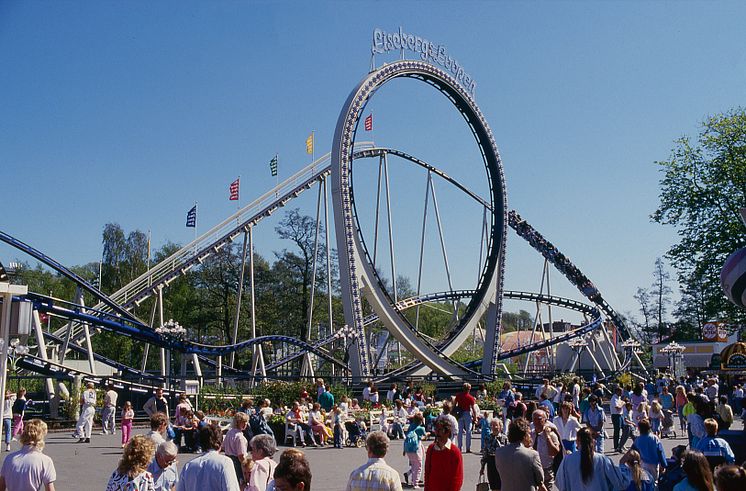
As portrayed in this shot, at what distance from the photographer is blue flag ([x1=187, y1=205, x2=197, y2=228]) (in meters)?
38.3

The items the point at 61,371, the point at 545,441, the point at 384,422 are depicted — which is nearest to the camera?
the point at 545,441

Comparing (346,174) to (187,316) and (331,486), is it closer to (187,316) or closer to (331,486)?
(331,486)

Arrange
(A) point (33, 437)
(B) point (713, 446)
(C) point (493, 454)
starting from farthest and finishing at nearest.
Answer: (C) point (493, 454) → (B) point (713, 446) → (A) point (33, 437)

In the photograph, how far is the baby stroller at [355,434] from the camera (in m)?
17.0

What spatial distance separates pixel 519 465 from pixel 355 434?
11254 mm

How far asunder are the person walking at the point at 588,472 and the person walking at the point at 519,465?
0.84ft

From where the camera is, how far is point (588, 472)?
6168 mm

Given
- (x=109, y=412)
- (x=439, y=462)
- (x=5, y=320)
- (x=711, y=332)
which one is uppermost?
(x=711, y=332)

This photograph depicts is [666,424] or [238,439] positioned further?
[666,424]

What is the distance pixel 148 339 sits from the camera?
89.0ft

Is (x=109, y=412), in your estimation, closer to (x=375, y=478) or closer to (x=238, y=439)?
(x=238, y=439)

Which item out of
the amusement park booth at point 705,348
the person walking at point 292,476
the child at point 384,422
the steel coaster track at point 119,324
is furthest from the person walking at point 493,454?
the amusement park booth at point 705,348

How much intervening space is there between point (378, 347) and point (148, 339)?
39127 millimetres

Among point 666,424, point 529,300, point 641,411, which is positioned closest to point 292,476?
point 641,411
